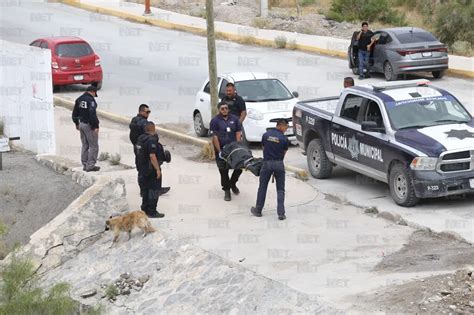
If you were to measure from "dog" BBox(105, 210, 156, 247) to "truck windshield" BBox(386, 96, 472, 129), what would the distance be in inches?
169

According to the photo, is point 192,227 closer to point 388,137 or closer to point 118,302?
point 118,302

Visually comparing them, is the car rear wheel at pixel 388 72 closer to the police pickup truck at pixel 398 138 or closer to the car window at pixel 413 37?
the car window at pixel 413 37

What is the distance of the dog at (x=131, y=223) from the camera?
49.7ft

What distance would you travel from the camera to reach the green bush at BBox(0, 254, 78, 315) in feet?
39.4

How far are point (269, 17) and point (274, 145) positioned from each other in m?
24.3

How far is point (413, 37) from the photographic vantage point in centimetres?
2767

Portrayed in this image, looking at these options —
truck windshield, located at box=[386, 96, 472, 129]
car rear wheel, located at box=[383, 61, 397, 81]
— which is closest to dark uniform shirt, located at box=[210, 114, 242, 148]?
truck windshield, located at box=[386, 96, 472, 129]

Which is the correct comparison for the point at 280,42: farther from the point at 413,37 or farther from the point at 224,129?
the point at 224,129

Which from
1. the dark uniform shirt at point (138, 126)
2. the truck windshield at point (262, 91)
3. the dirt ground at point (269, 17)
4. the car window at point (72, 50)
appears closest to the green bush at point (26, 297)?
the dark uniform shirt at point (138, 126)

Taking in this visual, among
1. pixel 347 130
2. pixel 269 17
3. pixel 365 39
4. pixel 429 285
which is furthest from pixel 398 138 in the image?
pixel 269 17

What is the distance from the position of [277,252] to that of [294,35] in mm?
21946

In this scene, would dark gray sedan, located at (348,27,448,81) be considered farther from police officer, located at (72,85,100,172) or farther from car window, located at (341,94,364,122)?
police officer, located at (72,85,100,172)

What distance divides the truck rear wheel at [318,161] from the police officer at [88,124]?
382cm

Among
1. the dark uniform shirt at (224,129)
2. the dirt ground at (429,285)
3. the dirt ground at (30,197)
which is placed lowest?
the dirt ground at (30,197)
